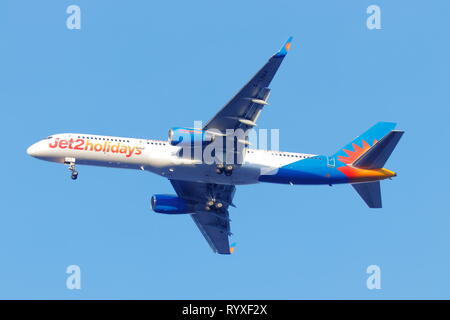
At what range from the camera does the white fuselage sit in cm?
8106

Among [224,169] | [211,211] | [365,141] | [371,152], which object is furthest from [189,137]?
[365,141]

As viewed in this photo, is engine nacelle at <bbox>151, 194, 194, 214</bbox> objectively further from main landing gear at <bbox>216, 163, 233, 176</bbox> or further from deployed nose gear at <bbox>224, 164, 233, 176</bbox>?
deployed nose gear at <bbox>224, 164, 233, 176</bbox>

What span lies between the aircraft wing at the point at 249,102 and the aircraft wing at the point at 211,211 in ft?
38.5

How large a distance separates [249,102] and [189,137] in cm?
656

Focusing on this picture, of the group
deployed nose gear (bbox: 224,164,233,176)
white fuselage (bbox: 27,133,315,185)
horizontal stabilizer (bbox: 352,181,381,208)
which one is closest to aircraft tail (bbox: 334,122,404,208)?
horizontal stabilizer (bbox: 352,181,381,208)

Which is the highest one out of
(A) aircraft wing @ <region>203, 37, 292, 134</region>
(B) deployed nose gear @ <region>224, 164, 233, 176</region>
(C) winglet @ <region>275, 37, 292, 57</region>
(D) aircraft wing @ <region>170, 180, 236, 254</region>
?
(C) winglet @ <region>275, 37, 292, 57</region>

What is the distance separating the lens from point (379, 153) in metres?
80.2

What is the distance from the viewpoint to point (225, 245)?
95.2m

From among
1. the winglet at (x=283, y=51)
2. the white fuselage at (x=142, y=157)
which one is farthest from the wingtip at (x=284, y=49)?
the white fuselage at (x=142, y=157)

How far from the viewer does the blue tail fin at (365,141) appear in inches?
3366

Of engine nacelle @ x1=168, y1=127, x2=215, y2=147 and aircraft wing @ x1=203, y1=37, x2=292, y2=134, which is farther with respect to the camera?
engine nacelle @ x1=168, y1=127, x2=215, y2=147

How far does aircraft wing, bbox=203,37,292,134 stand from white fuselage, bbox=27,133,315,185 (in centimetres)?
420

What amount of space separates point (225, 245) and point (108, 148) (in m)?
20.9

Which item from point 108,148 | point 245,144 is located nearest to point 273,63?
point 245,144
